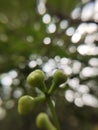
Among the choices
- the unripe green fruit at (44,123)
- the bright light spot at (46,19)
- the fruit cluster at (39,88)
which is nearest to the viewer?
the fruit cluster at (39,88)

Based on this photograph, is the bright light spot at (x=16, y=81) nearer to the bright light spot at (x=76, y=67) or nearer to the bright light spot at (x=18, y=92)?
the bright light spot at (x=18, y=92)

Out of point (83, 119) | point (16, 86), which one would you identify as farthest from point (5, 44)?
point (83, 119)

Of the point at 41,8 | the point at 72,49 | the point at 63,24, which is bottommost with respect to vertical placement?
the point at 72,49

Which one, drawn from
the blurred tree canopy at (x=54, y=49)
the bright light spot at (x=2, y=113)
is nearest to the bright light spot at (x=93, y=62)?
the blurred tree canopy at (x=54, y=49)

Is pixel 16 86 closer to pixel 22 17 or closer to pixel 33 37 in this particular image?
pixel 33 37

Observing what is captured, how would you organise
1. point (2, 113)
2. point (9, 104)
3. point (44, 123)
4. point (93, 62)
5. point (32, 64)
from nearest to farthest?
point (44, 123), point (32, 64), point (93, 62), point (9, 104), point (2, 113)

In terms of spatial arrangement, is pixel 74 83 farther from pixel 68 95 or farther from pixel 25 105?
pixel 25 105

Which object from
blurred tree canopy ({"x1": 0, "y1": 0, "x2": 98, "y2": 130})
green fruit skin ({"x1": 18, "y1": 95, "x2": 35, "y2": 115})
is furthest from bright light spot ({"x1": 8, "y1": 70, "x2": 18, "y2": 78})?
green fruit skin ({"x1": 18, "y1": 95, "x2": 35, "y2": 115})

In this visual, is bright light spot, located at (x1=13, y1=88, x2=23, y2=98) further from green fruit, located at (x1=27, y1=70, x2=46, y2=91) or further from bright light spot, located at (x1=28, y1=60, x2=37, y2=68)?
green fruit, located at (x1=27, y1=70, x2=46, y2=91)

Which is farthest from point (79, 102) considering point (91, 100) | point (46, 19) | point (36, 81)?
point (36, 81)
